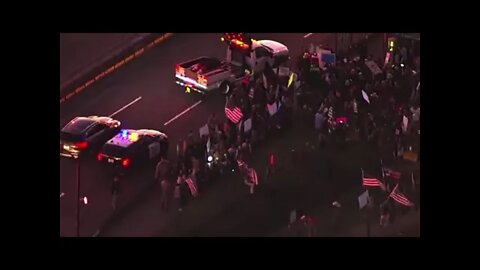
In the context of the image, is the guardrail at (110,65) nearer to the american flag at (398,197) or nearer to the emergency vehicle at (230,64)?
the emergency vehicle at (230,64)

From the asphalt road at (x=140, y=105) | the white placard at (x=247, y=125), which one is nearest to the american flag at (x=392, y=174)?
the white placard at (x=247, y=125)

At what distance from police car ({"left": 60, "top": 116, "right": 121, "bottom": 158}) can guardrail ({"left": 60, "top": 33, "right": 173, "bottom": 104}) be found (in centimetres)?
214

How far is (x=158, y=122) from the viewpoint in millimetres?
31828

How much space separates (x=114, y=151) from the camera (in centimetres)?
3011

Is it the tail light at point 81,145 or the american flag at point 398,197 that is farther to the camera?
the tail light at point 81,145

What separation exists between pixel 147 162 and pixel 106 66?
5213 millimetres

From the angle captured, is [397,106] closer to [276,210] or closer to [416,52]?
[416,52]

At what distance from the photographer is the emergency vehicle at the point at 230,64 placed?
3288 cm

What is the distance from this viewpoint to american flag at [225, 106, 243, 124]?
1219 inches

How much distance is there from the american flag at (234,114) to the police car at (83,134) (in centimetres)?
314

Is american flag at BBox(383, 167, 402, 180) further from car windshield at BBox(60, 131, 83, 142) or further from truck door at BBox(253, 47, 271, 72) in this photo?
car windshield at BBox(60, 131, 83, 142)
